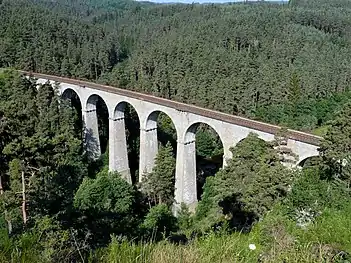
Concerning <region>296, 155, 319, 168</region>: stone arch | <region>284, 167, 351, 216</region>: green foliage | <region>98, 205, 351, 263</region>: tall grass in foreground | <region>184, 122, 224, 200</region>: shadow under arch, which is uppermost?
<region>98, 205, 351, 263</region>: tall grass in foreground

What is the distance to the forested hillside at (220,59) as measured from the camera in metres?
66.1

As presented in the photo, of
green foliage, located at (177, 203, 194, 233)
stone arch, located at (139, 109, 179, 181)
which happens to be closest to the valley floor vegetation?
green foliage, located at (177, 203, 194, 233)

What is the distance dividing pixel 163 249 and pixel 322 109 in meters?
67.7

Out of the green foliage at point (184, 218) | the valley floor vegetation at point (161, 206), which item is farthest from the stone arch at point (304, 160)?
the green foliage at point (184, 218)

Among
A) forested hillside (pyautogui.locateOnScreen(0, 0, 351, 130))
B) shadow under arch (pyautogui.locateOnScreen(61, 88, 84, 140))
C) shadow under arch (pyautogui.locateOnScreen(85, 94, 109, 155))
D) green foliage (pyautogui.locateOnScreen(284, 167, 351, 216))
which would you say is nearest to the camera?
green foliage (pyautogui.locateOnScreen(284, 167, 351, 216))

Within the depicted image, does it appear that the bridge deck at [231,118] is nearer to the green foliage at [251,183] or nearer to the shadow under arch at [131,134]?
the shadow under arch at [131,134]

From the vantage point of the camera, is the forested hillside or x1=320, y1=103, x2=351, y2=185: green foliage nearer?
x1=320, y1=103, x2=351, y2=185: green foliage

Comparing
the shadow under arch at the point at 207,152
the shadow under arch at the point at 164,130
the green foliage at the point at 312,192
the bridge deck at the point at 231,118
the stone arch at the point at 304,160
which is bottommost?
the shadow under arch at the point at 207,152

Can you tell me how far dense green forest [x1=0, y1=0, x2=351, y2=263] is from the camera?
244 inches

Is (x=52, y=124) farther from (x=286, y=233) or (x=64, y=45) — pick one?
(x=64, y=45)

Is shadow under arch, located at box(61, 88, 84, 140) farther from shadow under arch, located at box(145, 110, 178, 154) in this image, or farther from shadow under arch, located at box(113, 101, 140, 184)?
shadow under arch, located at box(145, 110, 178, 154)

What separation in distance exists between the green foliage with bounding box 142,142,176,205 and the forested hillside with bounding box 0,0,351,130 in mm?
21336

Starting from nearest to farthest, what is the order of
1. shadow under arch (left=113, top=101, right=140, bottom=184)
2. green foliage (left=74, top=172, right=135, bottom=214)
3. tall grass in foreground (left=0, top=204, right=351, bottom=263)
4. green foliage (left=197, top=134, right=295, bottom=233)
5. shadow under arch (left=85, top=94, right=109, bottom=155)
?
tall grass in foreground (left=0, top=204, right=351, bottom=263) → green foliage (left=197, top=134, right=295, bottom=233) → green foliage (left=74, top=172, right=135, bottom=214) → shadow under arch (left=113, top=101, right=140, bottom=184) → shadow under arch (left=85, top=94, right=109, bottom=155)

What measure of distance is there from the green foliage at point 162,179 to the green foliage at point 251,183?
13916mm
